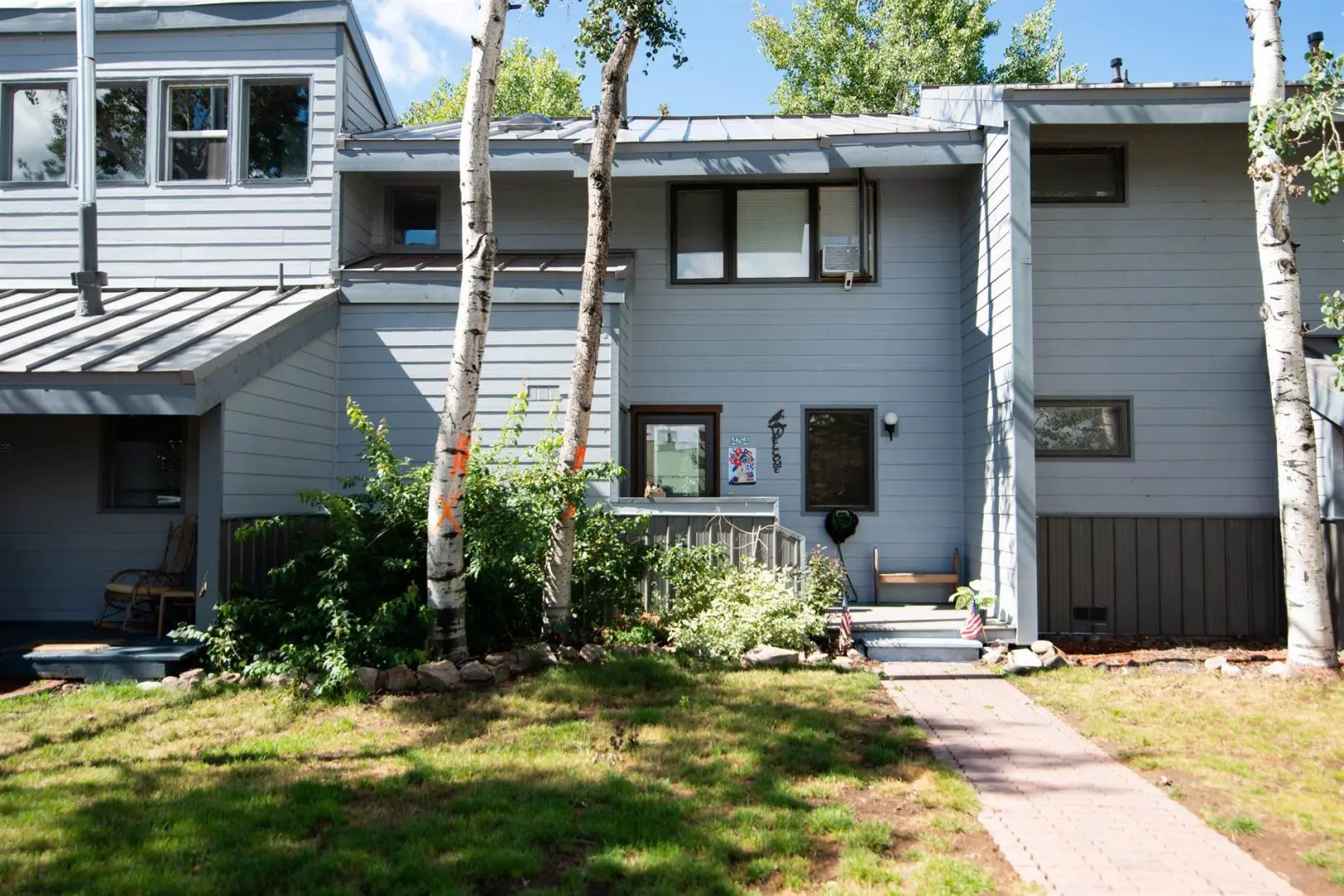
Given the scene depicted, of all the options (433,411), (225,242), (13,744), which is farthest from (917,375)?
(13,744)

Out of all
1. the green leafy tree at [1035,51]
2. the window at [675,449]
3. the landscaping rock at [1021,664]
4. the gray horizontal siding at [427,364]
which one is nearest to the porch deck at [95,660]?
the gray horizontal siding at [427,364]

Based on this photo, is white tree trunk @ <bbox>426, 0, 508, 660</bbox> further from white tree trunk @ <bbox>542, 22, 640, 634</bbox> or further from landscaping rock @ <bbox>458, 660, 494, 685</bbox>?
white tree trunk @ <bbox>542, 22, 640, 634</bbox>

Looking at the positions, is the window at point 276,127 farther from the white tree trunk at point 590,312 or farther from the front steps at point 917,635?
the front steps at point 917,635

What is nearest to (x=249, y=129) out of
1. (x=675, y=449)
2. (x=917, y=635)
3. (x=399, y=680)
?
(x=675, y=449)

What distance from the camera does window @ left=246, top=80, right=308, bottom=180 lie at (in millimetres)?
10500

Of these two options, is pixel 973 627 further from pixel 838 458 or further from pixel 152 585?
pixel 152 585

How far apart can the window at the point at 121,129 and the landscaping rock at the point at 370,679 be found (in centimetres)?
709

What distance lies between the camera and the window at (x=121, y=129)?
34.9ft

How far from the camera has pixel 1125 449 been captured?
33.0 ft

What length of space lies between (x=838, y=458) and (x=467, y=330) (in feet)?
16.7

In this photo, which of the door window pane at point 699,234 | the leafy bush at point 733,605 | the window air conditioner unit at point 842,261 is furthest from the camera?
the door window pane at point 699,234

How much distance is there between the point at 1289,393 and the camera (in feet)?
25.5

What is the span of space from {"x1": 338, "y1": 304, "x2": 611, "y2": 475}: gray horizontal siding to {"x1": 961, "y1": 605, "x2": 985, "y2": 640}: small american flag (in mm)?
4526

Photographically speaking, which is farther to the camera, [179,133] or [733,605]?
[179,133]
